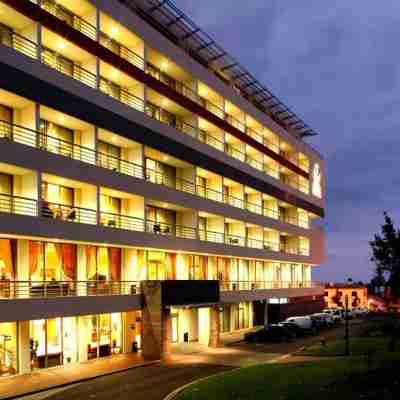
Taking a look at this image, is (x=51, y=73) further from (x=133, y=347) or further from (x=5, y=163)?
(x=133, y=347)

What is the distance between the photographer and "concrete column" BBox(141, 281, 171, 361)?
3819 centimetres

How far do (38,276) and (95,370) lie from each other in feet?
19.8

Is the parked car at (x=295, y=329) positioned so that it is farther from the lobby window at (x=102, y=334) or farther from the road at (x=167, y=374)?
the lobby window at (x=102, y=334)

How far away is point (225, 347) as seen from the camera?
4503cm

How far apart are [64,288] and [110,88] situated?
14.7 meters

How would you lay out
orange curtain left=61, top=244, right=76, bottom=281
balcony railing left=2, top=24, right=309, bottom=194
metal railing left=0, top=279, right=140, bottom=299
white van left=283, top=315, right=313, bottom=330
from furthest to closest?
white van left=283, top=315, right=313, bottom=330, orange curtain left=61, top=244, right=76, bottom=281, balcony railing left=2, top=24, right=309, bottom=194, metal railing left=0, top=279, right=140, bottom=299

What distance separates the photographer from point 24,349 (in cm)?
3144

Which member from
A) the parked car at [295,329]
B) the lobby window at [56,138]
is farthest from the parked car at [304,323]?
the lobby window at [56,138]

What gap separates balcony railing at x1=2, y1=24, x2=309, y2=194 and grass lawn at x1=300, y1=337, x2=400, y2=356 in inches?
798

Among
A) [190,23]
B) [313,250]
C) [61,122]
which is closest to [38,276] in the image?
[61,122]

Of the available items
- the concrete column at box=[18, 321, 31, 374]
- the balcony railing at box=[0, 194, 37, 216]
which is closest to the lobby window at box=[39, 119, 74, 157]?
the balcony railing at box=[0, 194, 37, 216]

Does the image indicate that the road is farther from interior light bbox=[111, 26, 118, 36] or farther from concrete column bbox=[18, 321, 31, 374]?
interior light bbox=[111, 26, 118, 36]

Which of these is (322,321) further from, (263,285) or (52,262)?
(52,262)

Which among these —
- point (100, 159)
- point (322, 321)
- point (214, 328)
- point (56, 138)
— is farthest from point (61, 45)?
point (322, 321)
